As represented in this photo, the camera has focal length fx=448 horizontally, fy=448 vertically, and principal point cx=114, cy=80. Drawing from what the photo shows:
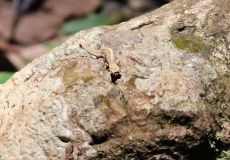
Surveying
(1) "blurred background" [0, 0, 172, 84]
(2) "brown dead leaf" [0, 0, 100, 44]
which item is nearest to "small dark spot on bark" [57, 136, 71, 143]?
(1) "blurred background" [0, 0, 172, 84]

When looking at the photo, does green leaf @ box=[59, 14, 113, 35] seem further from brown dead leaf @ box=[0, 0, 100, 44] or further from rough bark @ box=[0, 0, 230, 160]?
rough bark @ box=[0, 0, 230, 160]

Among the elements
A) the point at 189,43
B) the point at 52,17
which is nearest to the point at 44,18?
the point at 52,17

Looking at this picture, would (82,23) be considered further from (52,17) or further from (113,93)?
(113,93)

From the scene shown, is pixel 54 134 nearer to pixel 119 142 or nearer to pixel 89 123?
pixel 89 123

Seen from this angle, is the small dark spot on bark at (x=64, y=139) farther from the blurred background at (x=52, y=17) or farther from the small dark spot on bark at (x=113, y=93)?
the blurred background at (x=52, y=17)

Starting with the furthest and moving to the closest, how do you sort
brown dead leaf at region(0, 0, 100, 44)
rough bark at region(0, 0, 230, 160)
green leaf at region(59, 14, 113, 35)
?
1. brown dead leaf at region(0, 0, 100, 44)
2. green leaf at region(59, 14, 113, 35)
3. rough bark at region(0, 0, 230, 160)

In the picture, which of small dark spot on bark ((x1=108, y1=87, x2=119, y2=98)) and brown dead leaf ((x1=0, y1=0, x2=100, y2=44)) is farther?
brown dead leaf ((x1=0, y1=0, x2=100, y2=44))

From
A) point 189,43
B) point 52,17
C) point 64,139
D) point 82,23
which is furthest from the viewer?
point 52,17
